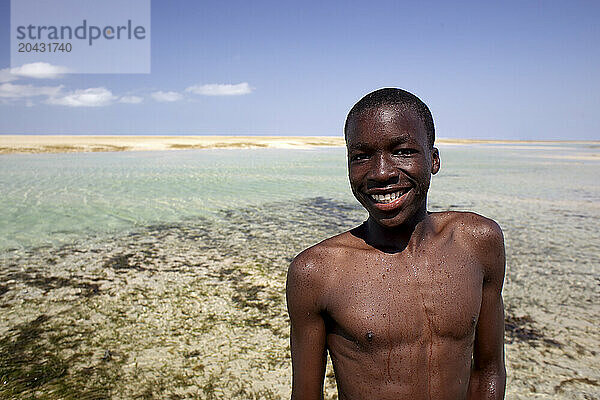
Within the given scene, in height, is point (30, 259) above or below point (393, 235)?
below

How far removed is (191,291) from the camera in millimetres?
4699

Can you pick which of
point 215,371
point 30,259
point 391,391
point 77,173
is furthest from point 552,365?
point 77,173

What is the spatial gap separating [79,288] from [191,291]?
1219 mm

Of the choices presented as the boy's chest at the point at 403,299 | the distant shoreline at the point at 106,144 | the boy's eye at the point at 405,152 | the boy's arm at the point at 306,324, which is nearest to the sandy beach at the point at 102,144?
the distant shoreline at the point at 106,144

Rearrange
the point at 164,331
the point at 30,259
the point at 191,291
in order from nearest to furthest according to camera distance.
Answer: the point at 164,331 → the point at 191,291 → the point at 30,259

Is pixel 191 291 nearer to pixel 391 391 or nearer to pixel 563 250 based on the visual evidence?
pixel 391 391

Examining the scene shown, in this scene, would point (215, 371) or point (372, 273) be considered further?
point (215, 371)

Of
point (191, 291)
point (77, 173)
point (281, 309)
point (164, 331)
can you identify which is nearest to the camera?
point (164, 331)

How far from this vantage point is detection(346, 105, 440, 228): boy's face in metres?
1.62

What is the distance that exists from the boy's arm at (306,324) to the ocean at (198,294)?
131 centimetres

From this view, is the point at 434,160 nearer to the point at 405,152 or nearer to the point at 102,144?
the point at 405,152

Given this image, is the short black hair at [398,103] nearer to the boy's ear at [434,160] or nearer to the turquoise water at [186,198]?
the boy's ear at [434,160]

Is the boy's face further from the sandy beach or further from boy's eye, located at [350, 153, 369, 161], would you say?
the sandy beach

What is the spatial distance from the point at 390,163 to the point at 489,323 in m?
0.83
